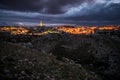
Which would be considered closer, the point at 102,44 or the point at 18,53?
the point at 18,53

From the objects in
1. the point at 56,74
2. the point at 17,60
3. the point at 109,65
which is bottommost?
the point at 109,65

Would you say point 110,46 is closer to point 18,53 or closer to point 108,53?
point 108,53

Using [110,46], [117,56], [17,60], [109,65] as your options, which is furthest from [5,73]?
[110,46]

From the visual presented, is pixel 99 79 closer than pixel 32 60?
No

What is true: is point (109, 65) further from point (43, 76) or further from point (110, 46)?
point (43, 76)

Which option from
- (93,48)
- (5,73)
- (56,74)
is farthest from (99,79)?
(93,48)

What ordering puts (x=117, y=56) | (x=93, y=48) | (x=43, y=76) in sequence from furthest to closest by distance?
(x=93, y=48), (x=117, y=56), (x=43, y=76)

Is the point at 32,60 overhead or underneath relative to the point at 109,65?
overhead

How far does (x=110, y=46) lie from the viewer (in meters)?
37.9

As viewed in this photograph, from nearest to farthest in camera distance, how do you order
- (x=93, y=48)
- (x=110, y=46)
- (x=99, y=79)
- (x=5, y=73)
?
1. (x=5, y=73)
2. (x=99, y=79)
3. (x=93, y=48)
4. (x=110, y=46)

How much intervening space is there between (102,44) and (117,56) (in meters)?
9.45

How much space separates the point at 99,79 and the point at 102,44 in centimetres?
2048

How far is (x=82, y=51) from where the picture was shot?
34.4m

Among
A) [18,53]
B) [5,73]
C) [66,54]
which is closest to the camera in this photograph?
[5,73]
